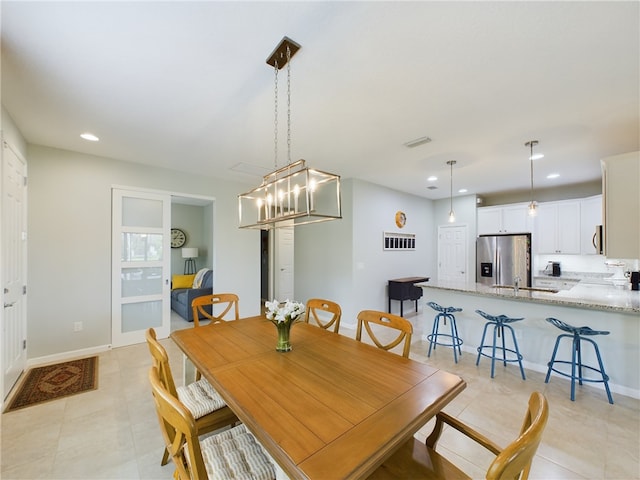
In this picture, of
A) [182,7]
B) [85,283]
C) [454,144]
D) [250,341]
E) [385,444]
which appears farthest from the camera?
[85,283]

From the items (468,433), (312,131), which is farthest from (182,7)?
(468,433)

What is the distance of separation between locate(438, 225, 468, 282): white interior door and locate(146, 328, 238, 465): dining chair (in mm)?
5880

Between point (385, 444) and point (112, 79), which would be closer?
point (385, 444)

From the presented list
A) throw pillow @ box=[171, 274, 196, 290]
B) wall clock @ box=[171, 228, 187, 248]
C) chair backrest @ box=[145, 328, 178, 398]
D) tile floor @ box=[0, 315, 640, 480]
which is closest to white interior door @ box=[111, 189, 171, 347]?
tile floor @ box=[0, 315, 640, 480]

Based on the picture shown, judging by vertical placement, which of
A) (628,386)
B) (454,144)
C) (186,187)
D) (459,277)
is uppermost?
(454,144)

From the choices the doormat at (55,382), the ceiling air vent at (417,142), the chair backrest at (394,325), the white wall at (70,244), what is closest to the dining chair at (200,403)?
the chair backrest at (394,325)

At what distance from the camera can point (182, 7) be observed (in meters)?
1.45

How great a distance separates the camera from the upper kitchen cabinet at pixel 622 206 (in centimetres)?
188

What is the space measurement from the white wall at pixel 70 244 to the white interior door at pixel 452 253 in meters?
6.23

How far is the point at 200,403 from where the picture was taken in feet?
5.43

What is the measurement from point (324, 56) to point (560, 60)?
1.58 m

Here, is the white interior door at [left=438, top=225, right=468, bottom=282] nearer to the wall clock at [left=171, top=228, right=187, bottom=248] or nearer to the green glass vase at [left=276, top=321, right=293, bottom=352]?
the green glass vase at [left=276, top=321, right=293, bottom=352]

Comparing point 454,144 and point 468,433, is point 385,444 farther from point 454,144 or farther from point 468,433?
point 454,144

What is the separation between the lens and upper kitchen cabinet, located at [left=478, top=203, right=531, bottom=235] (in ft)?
18.3
